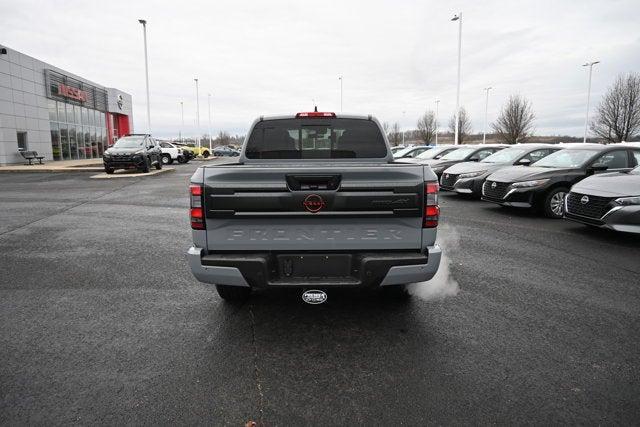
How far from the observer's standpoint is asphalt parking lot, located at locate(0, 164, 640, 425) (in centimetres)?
269

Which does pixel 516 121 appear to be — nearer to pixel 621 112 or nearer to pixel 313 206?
pixel 621 112

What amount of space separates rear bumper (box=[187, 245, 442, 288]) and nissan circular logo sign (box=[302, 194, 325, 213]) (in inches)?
18.4

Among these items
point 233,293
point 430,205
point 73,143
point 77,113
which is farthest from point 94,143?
point 430,205

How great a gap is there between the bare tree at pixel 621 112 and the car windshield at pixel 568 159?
32.3 metres

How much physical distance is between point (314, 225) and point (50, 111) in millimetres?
34972

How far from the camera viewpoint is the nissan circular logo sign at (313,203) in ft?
11.1

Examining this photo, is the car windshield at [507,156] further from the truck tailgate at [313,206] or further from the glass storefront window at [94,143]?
the glass storefront window at [94,143]

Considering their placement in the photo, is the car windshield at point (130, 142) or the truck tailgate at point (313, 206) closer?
the truck tailgate at point (313, 206)

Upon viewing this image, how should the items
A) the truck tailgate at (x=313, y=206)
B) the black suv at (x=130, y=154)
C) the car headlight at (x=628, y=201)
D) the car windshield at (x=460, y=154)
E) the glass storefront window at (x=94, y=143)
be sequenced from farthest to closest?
the glass storefront window at (x=94, y=143), the black suv at (x=130, y=154), the car windshield at (x=460, y=154), the car headlight at (x=628, y=201), the truck tailgate at (x=313, y=206)

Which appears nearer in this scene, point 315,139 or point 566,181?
point 315,139

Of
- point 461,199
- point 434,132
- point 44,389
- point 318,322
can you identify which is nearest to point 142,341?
point 44,389

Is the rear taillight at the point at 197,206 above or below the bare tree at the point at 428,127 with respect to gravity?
below

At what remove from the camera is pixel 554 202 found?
941 centimetres

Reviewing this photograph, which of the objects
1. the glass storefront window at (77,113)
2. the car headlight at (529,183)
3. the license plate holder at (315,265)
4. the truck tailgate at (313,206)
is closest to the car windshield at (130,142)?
the glass storefront window at (77,113)
